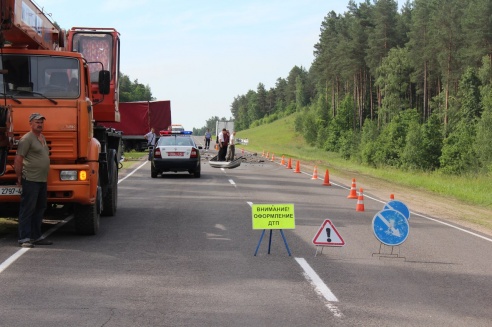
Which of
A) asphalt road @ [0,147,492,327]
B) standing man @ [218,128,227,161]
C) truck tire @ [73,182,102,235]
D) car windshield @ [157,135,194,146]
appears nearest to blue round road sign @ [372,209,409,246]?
asphalt road @ [0,147,492,327]

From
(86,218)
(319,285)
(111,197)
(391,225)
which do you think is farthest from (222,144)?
(319,285)

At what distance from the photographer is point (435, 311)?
736cm

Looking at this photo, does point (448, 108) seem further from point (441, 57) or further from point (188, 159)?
point (188, 159)

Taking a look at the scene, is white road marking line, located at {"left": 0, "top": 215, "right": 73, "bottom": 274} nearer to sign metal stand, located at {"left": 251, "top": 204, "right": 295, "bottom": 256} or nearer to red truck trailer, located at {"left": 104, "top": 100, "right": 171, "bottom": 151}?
sign metal stand, located at {"left": 251, "top": 204, "right": 295, "bottom": 256}

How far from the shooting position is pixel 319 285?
847 centimetres

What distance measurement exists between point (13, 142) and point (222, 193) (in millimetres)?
11351

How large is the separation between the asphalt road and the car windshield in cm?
1294

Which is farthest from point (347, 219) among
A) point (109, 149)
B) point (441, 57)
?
point (441, 57)

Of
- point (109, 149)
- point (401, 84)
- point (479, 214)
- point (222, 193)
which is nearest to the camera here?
point (109, 149)

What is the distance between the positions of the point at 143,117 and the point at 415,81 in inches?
1662

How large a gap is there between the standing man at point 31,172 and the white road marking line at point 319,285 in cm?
400

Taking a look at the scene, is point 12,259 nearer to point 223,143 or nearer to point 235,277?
point 235,277

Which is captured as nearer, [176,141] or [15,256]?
[15,256]

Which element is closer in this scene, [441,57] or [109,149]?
[109,149]
